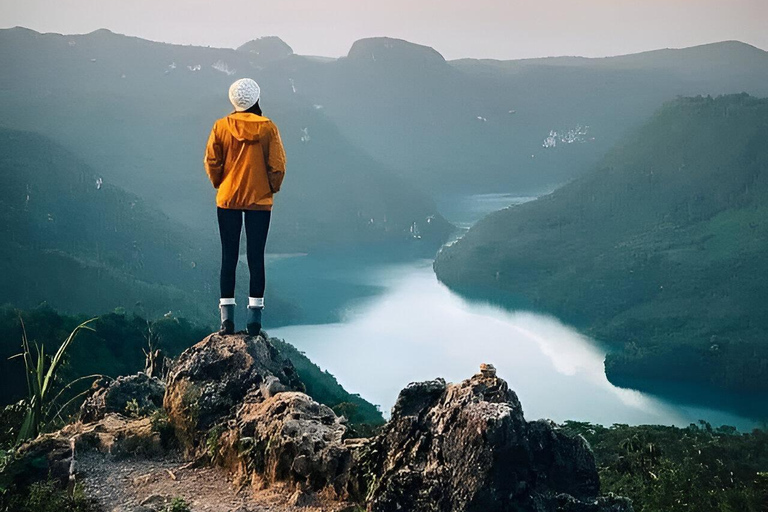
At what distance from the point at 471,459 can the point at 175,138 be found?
226 ft

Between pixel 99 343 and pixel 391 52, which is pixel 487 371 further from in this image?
pixel 391 52

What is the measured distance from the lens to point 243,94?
2.95m

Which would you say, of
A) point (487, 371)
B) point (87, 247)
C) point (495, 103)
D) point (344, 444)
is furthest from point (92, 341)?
point (495, 103)

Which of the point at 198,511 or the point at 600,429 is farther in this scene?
the point at 600,429

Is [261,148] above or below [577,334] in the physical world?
above

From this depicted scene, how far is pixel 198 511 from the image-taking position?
90.1 inches

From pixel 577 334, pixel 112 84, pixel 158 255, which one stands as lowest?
pixel 577 334

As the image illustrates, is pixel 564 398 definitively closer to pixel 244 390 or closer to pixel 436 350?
pixel 436 350

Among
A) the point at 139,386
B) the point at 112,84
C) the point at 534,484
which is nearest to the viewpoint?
the point at 534,484

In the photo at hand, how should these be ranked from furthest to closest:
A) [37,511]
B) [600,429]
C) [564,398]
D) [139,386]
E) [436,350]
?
[436,350], [564,398], [600,429], [139,386], [37,511]

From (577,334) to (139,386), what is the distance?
139 ft

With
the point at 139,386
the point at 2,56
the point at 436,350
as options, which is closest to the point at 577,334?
the point at 436,350

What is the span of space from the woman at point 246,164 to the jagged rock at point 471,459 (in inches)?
44.1

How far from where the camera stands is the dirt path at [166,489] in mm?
2305
